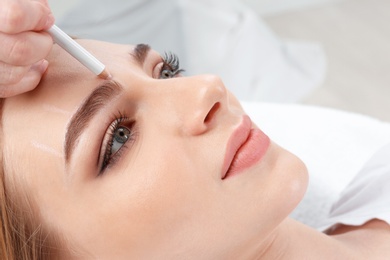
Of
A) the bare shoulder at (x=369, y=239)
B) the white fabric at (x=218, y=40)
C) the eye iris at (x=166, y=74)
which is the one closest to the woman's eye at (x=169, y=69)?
the eye iris at (x=166, y=74)

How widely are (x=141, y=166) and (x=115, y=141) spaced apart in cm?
6

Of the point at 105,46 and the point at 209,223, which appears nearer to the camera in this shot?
the point at 209,223

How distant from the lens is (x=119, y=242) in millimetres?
777

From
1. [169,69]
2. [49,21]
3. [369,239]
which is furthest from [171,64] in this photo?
[369,239]

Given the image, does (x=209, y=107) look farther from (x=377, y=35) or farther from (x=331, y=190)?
(x=377, y=35)

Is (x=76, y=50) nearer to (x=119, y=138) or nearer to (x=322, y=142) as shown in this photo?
(x=119, y=138)

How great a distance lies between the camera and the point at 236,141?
78cm

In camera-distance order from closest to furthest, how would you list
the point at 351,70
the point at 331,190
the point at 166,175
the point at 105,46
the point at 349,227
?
1. the point at 166,175
2. the point at 105,46
3. the point at 349,227
4. the point at 331,190
5. the point at 351,70

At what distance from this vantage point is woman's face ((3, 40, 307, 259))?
750mm

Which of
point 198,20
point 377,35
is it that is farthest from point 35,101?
point 377,35

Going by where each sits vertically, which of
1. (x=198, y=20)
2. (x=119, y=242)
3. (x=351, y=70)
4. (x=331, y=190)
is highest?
(x=119, y=242)

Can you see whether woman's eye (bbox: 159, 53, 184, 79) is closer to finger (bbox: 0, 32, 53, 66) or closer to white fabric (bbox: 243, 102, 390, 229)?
finger (bbox: 0, 32, 53, 66)

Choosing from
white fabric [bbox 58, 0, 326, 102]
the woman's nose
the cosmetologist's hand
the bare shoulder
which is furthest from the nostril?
white fabric [bbox 58, 0, 326, 102]

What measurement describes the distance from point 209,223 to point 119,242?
13 cm
